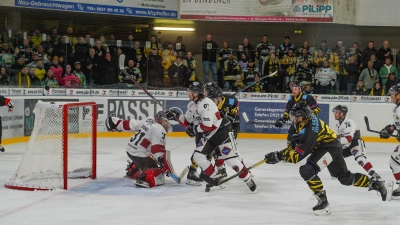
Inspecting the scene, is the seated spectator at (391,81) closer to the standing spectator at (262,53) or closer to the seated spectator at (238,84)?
the standing spectator at (262,53)

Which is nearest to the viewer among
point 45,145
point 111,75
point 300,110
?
point 300,110

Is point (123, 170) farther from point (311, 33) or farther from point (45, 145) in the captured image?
point (311, 33)

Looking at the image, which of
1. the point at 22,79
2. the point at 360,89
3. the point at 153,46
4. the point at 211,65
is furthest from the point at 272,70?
the point at 22,79

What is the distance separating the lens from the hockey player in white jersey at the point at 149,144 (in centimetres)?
768

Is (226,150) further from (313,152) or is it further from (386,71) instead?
(386,71)

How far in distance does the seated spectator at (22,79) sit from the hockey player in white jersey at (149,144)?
5133 mm

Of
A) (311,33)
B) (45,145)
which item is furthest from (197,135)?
(311,33)

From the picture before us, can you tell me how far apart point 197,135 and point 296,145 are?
1772 mm

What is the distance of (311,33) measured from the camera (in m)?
16.3

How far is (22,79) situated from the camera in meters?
12.4

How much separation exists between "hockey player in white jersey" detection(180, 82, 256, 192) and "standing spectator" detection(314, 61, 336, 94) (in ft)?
21.7

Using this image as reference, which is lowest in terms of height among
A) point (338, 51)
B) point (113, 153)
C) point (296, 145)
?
point (113, 153)

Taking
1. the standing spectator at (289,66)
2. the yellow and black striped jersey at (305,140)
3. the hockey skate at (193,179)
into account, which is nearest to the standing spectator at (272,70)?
the standing spectator at (289,66)

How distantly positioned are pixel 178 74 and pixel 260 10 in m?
3.21
